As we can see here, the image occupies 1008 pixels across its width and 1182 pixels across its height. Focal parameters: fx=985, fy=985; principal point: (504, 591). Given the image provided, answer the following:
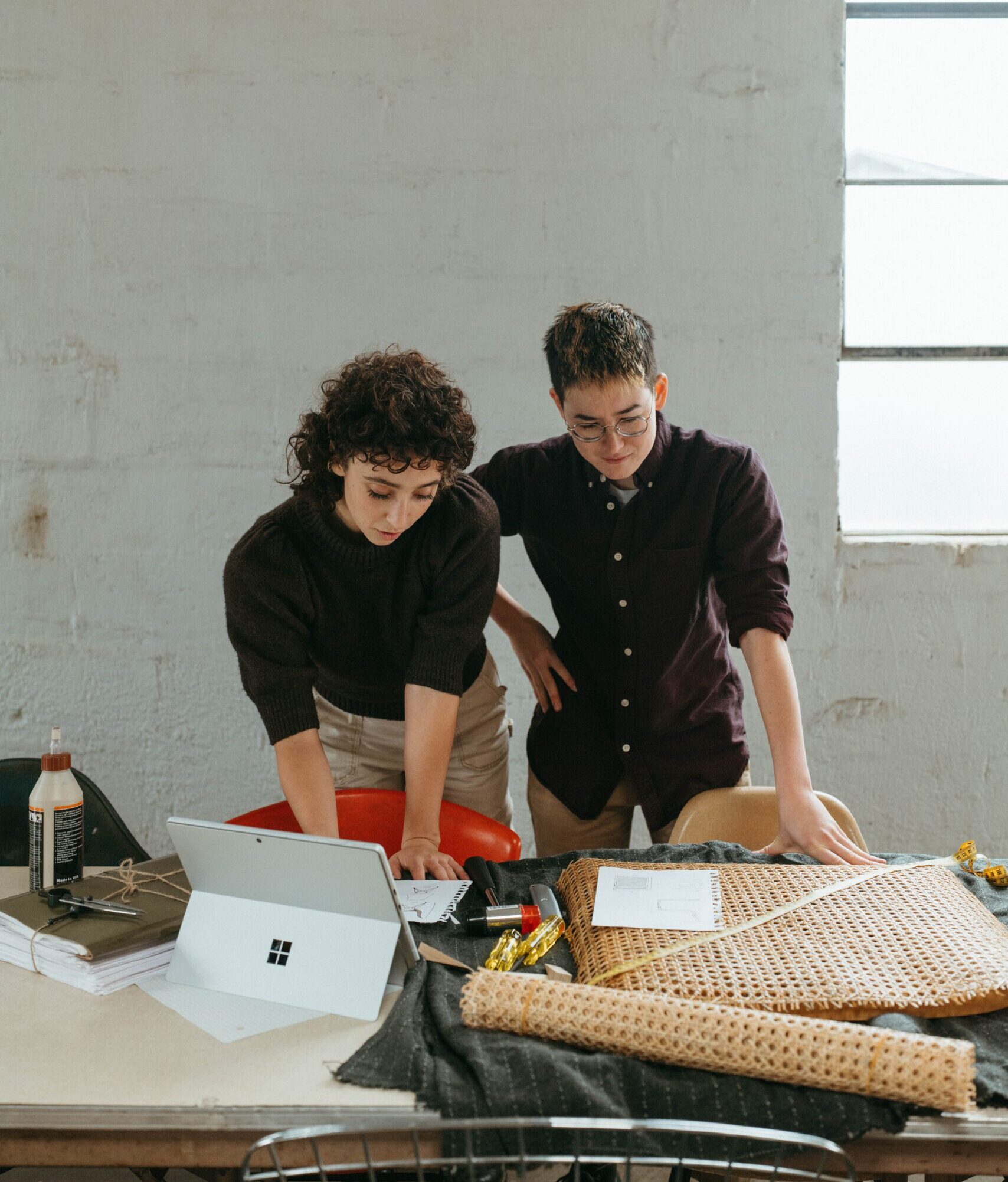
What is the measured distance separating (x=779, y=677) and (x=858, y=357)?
126 centimetres

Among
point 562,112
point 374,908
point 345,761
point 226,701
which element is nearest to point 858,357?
point 562,112

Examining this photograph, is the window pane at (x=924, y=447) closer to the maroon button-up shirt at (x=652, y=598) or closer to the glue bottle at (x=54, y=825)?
the maroon button-up shirt at (x=652, y=598)

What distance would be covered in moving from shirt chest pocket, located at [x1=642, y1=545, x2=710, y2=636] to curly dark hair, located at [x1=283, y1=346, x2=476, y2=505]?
0.43m

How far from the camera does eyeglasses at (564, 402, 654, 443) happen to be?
146cm

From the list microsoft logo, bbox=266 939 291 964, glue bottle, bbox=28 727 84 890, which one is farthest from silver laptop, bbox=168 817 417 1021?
glue bottle, bbox=28 727 84 890

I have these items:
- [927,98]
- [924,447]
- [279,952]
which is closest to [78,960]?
[279,952]

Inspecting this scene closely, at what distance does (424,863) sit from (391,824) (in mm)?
252

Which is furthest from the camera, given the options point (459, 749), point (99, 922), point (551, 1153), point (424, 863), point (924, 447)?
point (924, 447)

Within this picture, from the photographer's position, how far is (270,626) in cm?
143

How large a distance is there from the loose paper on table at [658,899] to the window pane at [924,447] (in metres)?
1.53

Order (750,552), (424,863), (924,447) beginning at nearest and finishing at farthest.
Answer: (424,863) → (750,552) → (924,447)

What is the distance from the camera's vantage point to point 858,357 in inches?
97.1

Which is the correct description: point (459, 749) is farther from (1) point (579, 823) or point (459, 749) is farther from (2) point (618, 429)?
(2) point (618, 429)

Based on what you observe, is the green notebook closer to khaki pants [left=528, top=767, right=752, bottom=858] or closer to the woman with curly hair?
the woman with curly hair
